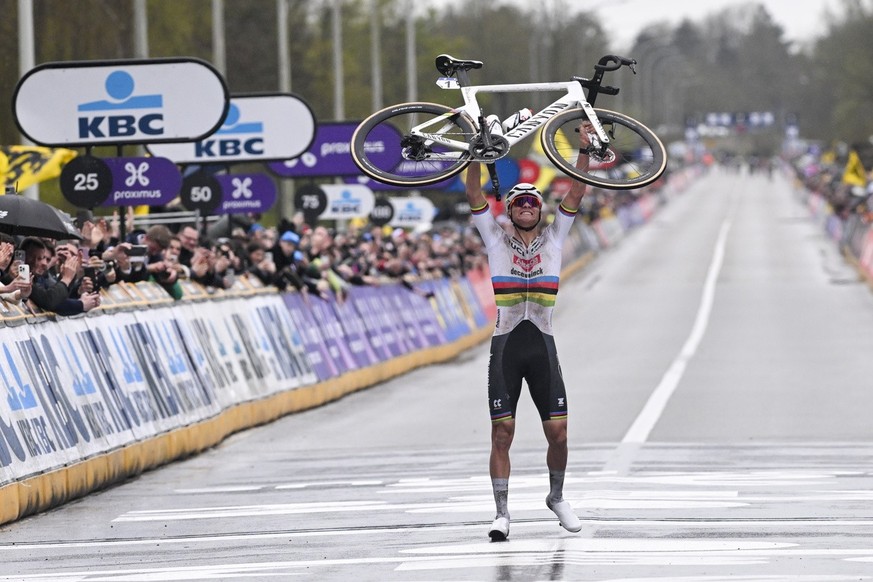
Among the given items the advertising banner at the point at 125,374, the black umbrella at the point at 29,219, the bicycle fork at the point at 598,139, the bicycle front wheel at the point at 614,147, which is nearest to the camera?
the bicycle front wheel at the point at 614,147

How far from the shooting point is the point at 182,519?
487 inches

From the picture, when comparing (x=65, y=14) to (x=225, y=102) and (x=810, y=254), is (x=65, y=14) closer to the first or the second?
(x=225, y=102)

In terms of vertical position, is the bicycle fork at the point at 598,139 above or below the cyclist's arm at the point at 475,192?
above

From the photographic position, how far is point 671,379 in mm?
25828

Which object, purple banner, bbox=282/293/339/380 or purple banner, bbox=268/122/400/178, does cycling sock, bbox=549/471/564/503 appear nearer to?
purple banner, bbox=282/293/339/380

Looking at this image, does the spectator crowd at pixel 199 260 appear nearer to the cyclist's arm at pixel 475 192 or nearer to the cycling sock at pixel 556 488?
the cyclist's arm at pixel 475 192

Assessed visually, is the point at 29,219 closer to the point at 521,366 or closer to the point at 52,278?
the point at 52,278

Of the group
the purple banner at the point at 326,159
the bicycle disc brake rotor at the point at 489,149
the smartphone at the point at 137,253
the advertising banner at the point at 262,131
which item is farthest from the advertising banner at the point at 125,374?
the purple banner at the point at 326,159

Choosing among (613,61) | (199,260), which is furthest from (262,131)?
(613,61)

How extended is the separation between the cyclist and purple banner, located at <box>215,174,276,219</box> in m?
13.3

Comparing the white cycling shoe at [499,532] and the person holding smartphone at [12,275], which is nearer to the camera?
the white cycling shoe at [499,532]

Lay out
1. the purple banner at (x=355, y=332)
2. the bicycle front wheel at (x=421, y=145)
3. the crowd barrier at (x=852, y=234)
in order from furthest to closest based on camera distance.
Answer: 1. the crowd barrier at (x=852, y=234)
2. the purple banner at (x=355, y=332)
3. the bicycle front wheel at (x=421, y=145)

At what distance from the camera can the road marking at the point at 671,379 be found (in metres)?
18.6

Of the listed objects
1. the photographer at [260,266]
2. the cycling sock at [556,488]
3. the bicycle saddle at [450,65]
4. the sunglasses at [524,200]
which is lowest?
the photographer at [260,266]
